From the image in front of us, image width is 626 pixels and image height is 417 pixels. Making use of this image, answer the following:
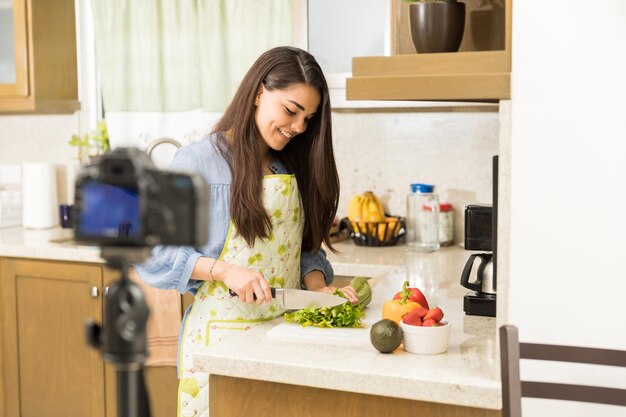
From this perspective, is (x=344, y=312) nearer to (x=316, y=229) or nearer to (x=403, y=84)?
(x=316, y=229)

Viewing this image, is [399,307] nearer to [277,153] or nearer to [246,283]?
[246,283]

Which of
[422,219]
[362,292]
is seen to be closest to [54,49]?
[422,219]

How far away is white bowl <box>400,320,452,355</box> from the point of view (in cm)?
163

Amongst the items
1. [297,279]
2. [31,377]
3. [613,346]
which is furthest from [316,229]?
[31,377]

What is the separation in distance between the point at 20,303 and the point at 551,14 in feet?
8.35

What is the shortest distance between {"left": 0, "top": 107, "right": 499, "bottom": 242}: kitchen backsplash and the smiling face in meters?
1.41

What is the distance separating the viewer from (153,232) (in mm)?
668

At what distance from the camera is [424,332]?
1.62 metres

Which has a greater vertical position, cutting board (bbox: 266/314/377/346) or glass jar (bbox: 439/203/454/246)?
glass jar (bbox: 439/203/454/246)

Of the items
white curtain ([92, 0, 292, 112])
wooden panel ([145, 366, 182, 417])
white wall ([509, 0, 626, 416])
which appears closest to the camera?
white wall ([509, 0, 626, 416])

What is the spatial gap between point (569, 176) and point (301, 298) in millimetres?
700

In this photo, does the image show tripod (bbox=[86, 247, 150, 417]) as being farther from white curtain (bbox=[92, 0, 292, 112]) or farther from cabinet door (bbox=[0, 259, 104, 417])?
white curtain (bbox=[92, 0, 292, 112])

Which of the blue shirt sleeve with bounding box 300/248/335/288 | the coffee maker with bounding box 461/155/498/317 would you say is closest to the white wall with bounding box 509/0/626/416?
the coffee maker with bounding box 461/155/498/317

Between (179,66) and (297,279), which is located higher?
(179,66)
